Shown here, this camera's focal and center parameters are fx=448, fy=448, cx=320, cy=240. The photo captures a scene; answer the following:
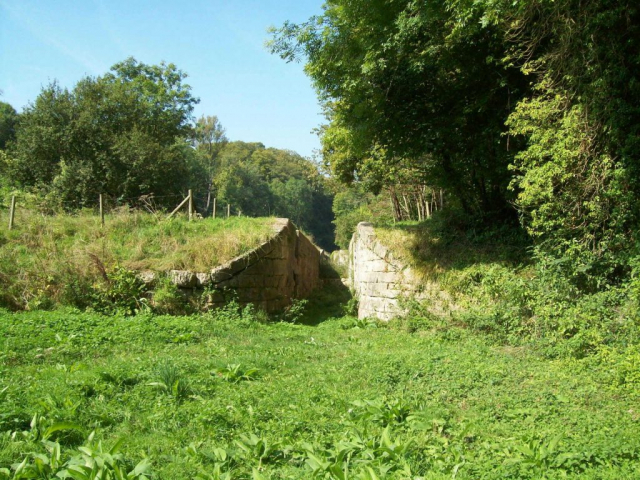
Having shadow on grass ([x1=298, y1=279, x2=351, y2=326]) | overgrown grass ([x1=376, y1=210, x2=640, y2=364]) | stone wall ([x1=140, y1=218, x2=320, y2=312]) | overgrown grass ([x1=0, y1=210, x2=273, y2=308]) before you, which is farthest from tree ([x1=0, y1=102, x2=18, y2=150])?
overgrown grass ([x1=376, y1=210, x2=640, y2=364])

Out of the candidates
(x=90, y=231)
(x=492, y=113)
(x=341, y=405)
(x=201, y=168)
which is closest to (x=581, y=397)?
(x=341, y=405)

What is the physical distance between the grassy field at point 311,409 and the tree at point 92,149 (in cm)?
1644

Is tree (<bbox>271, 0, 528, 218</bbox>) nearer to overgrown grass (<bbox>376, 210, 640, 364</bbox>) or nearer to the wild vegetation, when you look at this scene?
the wild vegetation

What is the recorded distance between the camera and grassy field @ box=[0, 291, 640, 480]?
3898 millimetres

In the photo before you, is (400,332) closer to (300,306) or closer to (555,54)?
(300,306)

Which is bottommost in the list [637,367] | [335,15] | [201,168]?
[637,367]

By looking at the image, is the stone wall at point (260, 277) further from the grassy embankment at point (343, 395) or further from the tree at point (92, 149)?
the tree at point (92, 149)

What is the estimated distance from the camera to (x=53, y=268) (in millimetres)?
10445

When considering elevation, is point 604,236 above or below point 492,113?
below

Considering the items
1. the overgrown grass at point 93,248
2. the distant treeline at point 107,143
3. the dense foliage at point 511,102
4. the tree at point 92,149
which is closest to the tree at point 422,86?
the dense foliage at point 511,102

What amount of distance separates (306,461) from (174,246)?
28.9ft

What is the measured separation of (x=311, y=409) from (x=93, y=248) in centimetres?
847

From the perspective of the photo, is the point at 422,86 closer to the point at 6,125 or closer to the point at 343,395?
the point at 343,395

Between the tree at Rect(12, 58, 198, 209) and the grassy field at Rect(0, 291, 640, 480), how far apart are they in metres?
16.4
